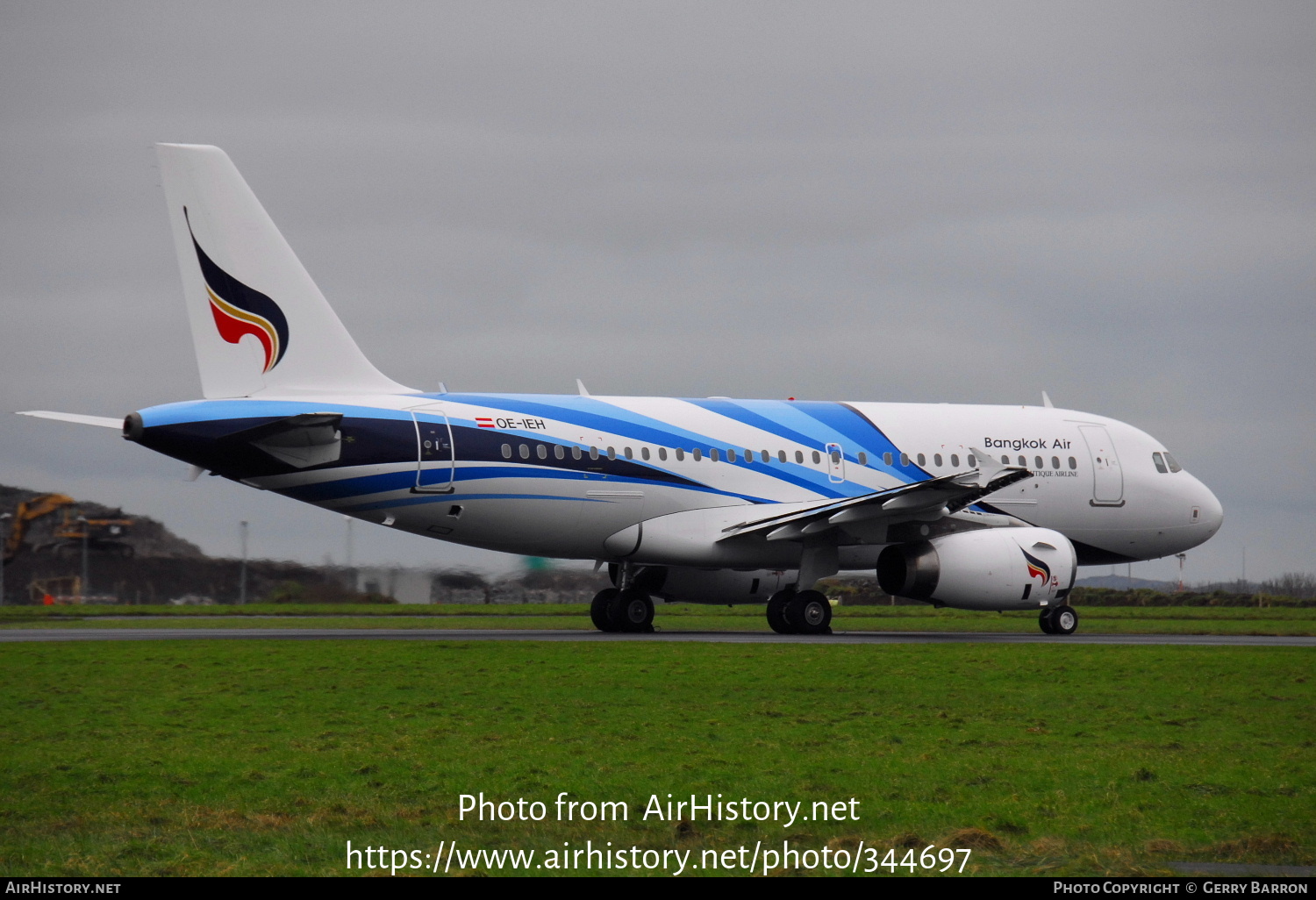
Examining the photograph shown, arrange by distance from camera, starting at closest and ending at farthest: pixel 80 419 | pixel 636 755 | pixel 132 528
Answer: pixel 636 755
pixel 80 419
pixel 132 528

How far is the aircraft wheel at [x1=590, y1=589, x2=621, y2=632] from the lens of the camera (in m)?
28.2

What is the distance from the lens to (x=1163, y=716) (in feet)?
44.5

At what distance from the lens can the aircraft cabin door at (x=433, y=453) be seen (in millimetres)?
24312

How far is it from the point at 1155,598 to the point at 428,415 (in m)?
35.6

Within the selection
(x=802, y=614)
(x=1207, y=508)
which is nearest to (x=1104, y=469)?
(x=1207, y=508)

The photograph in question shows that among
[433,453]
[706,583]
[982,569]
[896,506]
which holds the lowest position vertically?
[706,583]

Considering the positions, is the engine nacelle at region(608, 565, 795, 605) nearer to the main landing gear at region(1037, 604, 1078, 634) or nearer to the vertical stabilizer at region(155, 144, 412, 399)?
the main landing gear at region(1037, 604, 1078, 634)

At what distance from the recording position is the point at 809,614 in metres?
26.6

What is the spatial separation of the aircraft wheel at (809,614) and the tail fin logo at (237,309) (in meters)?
10.4

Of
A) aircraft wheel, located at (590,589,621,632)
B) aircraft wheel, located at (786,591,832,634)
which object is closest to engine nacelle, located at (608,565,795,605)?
aircraft wheel, located at (590,589,621,632)

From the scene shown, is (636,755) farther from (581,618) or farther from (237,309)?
(581,618)

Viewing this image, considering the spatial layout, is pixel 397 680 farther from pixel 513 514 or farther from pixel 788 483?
pixel 788 483

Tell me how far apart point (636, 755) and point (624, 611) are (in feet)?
57.1

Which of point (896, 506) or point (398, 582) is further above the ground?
point (896, 506)
